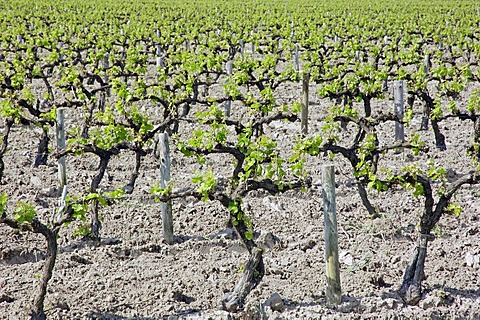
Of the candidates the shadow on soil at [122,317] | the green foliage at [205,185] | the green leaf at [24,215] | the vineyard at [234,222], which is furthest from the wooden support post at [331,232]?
the green leaf at [24,215]

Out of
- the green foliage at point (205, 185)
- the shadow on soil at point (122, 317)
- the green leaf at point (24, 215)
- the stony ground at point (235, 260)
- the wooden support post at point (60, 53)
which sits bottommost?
the shadow on soil at point (122, 317)

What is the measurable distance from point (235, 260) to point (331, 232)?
1442 millimetres

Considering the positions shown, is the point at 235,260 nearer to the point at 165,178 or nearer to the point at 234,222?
the point at 234,222

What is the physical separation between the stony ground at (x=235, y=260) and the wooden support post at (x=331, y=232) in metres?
0.18

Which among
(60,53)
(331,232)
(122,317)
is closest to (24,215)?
(122,317)

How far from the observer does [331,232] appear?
5406 mm

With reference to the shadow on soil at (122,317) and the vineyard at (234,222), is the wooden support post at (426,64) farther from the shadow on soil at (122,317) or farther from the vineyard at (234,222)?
the shadow on soil at (122,317)

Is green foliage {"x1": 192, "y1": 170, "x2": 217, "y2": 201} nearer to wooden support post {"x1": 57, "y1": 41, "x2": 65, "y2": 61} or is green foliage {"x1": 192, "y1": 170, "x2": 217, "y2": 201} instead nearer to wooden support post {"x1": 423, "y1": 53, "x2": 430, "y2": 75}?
wooden support post {"x1": 423, "y1": 53, "x2": 430, "y2": 75}

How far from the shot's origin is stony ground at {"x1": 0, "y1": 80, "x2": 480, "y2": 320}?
5.47 metres

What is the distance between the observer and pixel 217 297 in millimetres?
5754

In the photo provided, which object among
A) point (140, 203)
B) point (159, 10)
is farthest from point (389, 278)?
point (159, 10)

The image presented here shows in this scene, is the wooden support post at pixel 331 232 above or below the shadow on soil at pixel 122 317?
above

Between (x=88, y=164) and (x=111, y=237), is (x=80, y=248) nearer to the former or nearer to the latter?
(x=111, y=237)

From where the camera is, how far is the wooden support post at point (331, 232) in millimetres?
5398
